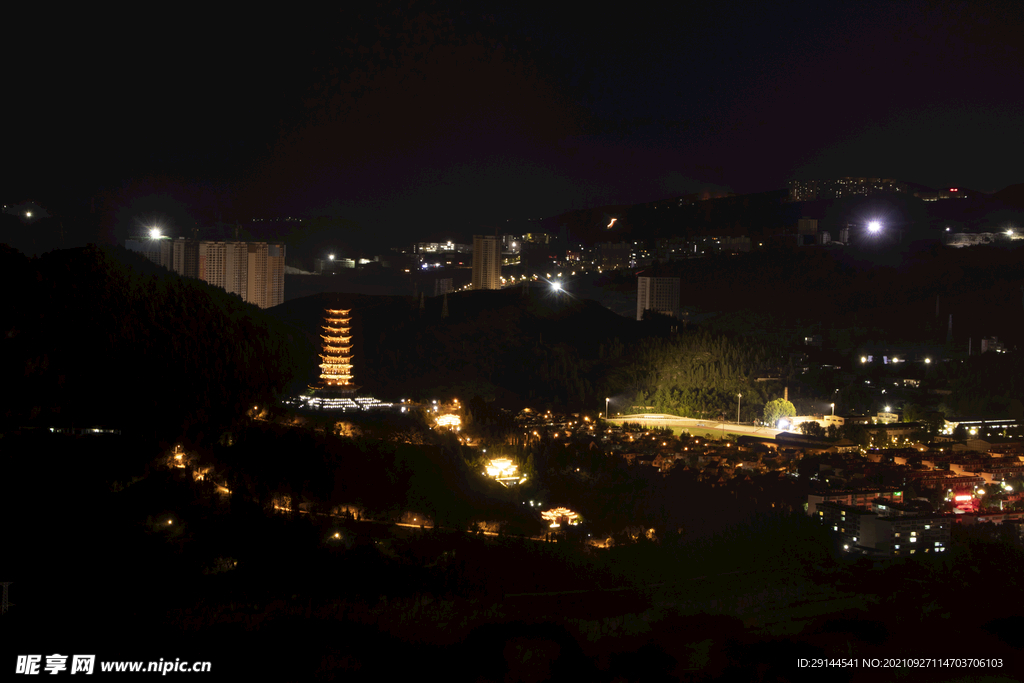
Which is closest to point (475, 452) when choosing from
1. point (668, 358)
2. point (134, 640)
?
point (134, 640)

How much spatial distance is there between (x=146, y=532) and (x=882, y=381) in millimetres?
10934

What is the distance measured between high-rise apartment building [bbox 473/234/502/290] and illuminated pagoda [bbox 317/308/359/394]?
531cm

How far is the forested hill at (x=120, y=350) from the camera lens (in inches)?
175

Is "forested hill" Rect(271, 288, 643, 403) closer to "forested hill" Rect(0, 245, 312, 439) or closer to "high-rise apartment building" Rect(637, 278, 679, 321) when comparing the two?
"high-rise apartment building" Rect(637, 278, 679, 321)

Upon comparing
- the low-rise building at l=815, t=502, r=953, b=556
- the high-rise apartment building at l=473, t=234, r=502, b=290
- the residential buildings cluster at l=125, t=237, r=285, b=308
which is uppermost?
the high-rise apartment building at l=473, t=234, r=502, b=290

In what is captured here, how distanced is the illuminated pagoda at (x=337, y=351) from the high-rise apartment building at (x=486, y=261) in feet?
17.4

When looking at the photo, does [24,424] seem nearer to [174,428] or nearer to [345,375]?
[174,428]

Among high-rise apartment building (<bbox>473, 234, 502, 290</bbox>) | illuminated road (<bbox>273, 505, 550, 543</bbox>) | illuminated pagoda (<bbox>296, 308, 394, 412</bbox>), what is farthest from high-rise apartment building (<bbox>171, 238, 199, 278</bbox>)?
high-rise apartment building (<bbox>473, 234, 502, 290</bbox>)

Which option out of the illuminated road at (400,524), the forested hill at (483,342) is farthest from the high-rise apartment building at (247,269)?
the illuminated road at (400,524)

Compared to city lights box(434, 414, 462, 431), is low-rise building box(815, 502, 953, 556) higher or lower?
lower

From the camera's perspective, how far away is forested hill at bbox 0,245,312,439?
4.45 m

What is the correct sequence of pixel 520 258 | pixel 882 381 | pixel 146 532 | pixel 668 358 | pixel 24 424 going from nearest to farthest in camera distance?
pixel 146 532 < pixel 24 424 < pixel 882 381 < pixel 668 358 < pixel 520 258

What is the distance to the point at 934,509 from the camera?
5742mm

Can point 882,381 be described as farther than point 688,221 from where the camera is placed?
No
